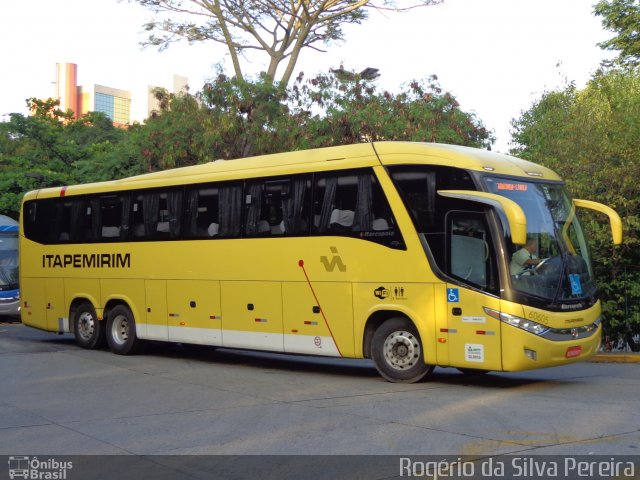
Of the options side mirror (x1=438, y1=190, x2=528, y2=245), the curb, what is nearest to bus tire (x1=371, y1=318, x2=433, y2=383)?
side mirror (x1=438, y1=190, x2=528, y2=245)

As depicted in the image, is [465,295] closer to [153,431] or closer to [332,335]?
[332,335]

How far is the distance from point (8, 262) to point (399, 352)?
62.8ft

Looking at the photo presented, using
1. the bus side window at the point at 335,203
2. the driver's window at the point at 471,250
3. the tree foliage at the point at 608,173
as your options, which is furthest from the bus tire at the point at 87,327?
the tree foliage at the point at 608,173

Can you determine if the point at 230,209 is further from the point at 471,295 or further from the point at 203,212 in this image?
the point at 471,295

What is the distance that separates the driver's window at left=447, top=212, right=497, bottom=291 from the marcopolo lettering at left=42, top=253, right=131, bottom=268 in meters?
7.50

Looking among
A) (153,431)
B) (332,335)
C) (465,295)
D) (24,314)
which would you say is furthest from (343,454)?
(24,314)

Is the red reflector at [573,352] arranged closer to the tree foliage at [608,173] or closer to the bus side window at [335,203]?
the bus side window at [335,203]

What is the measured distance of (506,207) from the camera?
36.6 ft

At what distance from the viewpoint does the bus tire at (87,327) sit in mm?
17891

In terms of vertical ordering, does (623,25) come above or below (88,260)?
above

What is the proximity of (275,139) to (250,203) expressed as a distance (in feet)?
40.7

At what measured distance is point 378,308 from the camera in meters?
12.8

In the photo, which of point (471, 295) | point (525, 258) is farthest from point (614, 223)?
point (471, 295)
